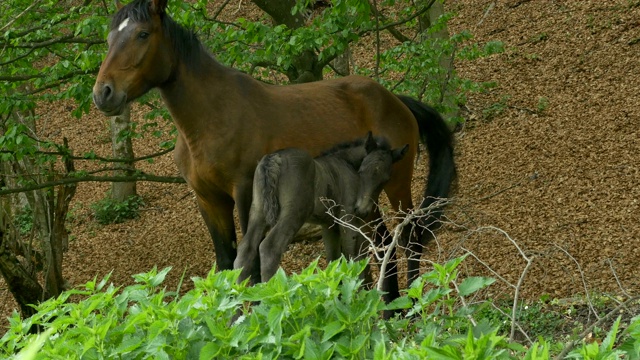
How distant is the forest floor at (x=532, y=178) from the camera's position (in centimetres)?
965

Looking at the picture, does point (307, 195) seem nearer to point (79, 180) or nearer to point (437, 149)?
point (437, 149)

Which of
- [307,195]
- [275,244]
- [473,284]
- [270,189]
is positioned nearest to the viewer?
[473,284]

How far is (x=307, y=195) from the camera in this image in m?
6.17

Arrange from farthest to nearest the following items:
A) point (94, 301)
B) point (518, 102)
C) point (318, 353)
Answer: point (518, 102) → point (94, 301) → point (318, 353)

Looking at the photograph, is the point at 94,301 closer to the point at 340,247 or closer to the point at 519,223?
the point at 340,247

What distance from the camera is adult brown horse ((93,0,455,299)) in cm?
656

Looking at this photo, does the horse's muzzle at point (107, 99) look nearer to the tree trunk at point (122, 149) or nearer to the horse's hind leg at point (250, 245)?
the horse's hind leg at point (250, 245)

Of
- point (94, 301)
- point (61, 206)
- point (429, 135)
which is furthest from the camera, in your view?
point (61, 206)

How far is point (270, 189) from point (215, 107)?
3.88 feet

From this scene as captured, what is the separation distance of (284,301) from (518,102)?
40.0ft

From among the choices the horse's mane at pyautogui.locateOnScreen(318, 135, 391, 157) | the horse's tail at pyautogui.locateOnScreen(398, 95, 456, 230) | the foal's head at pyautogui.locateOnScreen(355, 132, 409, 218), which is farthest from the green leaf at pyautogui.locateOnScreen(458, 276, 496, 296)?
the horse's tail at pyautogui.locateOnScreen(398, 95, 456, 230)

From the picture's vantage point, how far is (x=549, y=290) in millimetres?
8547

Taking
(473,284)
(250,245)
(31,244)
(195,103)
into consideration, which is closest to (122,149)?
(31,244)

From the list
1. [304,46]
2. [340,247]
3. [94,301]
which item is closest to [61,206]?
[304,46]
